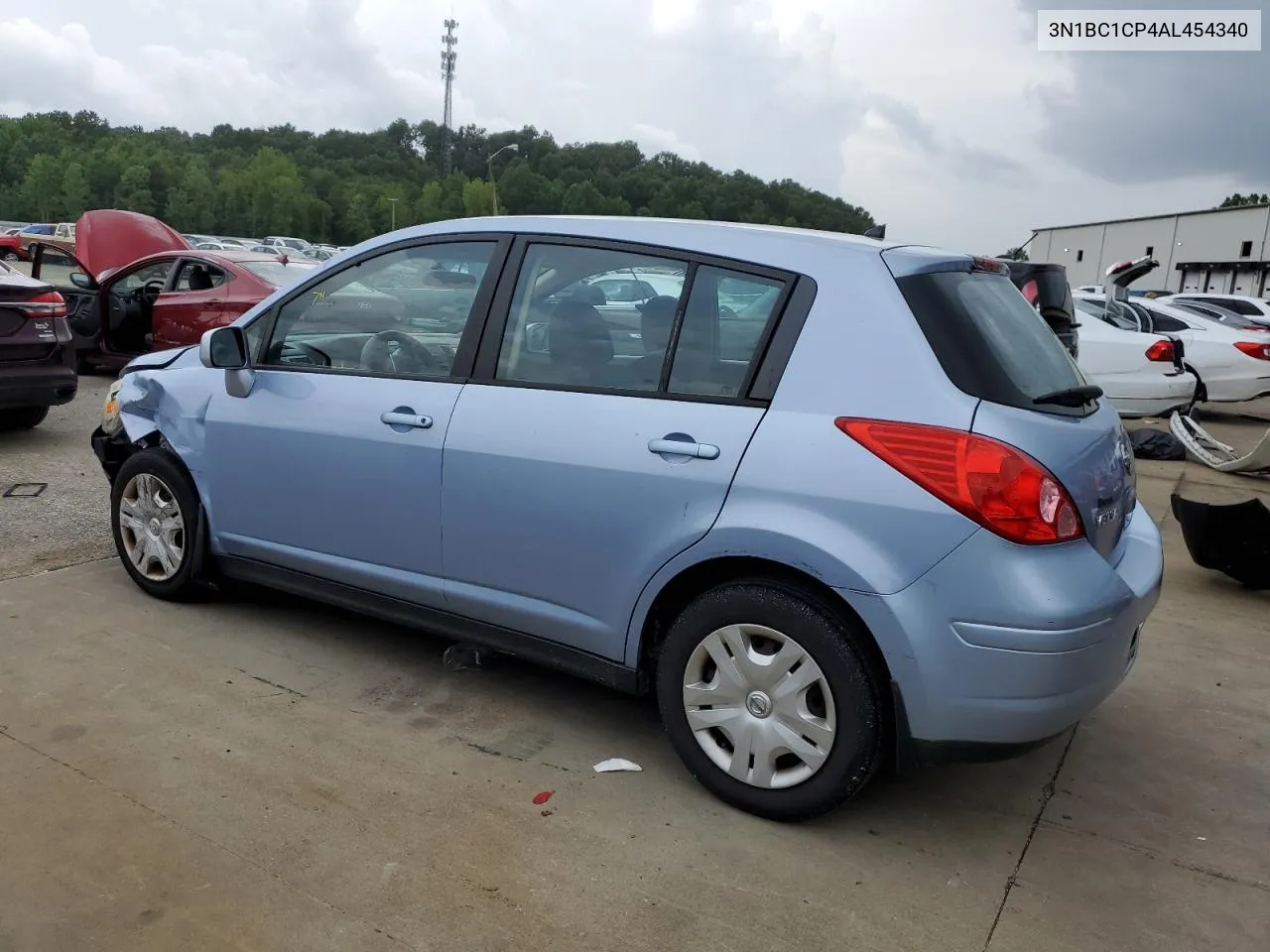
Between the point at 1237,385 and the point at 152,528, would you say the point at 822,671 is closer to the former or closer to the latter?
the point at 152,528

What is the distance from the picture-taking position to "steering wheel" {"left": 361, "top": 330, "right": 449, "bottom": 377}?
12.0 ft

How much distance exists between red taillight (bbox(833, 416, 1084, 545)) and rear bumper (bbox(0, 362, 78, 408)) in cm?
675

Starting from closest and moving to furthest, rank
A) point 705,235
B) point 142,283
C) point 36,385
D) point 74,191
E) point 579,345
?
1. point 705,235
2. point 579,345
3. point 36,385
4. point 142,283
5. point 74,191

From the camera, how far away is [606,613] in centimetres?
319

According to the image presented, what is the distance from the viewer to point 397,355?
149 inches

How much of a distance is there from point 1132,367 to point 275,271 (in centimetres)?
917

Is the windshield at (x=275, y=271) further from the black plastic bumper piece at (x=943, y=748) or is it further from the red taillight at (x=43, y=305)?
the black plastic bumper piece at (x=943, y=748)

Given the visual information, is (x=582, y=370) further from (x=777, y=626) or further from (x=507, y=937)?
(x=507, y=937)

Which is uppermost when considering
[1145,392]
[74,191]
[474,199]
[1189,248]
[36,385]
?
[474,199]

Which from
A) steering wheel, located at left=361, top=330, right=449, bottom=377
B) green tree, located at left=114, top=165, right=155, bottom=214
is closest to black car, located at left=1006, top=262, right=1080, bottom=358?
steering wheel, located at left=361, top=330, right=449, bottom=377

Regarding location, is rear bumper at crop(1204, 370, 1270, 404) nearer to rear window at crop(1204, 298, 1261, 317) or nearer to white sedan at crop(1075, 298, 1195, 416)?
white sedan at crop(1075, 298, 1195, 416)

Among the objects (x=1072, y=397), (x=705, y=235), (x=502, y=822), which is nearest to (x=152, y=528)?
(x=502, y=822)

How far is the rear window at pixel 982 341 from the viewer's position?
9.07 feet

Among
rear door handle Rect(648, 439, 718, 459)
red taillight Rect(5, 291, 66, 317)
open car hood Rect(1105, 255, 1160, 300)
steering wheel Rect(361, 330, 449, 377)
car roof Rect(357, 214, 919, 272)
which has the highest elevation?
open car hood Rect(1105, 255, 1160, 300)
